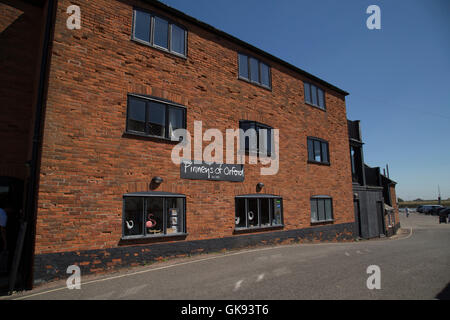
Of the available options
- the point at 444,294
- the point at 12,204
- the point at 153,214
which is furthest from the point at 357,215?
the point at 12,204

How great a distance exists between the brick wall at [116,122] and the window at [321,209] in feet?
5.36

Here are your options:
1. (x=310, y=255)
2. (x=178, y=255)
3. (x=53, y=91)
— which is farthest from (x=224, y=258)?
(x=53, y=91)

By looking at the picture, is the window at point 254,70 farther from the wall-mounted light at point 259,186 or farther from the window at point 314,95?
the wall-mounted light at point 259,186

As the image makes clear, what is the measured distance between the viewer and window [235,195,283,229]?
34.4 ft

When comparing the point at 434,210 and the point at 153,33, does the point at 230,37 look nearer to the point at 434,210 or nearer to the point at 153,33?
the point at 153,33

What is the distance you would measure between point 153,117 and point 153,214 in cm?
316

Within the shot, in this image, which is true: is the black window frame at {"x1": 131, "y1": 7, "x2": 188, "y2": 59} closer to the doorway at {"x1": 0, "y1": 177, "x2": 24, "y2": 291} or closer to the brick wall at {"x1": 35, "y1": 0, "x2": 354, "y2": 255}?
the brick wall at {"x1": 35, "y1": 0, "x2": 354, "y2": 255}

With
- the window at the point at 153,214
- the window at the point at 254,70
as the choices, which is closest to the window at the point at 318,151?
the window at the point at 254,70

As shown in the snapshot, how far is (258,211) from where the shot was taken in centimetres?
1107

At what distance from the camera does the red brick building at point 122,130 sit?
6715mm

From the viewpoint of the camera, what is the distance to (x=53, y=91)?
22.7 feet

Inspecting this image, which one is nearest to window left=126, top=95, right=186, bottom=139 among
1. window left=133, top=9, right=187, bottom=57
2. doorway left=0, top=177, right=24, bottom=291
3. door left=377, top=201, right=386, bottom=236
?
window left=133, top=9, right=187, bottom=57

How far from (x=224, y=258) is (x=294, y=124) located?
7.99 m
